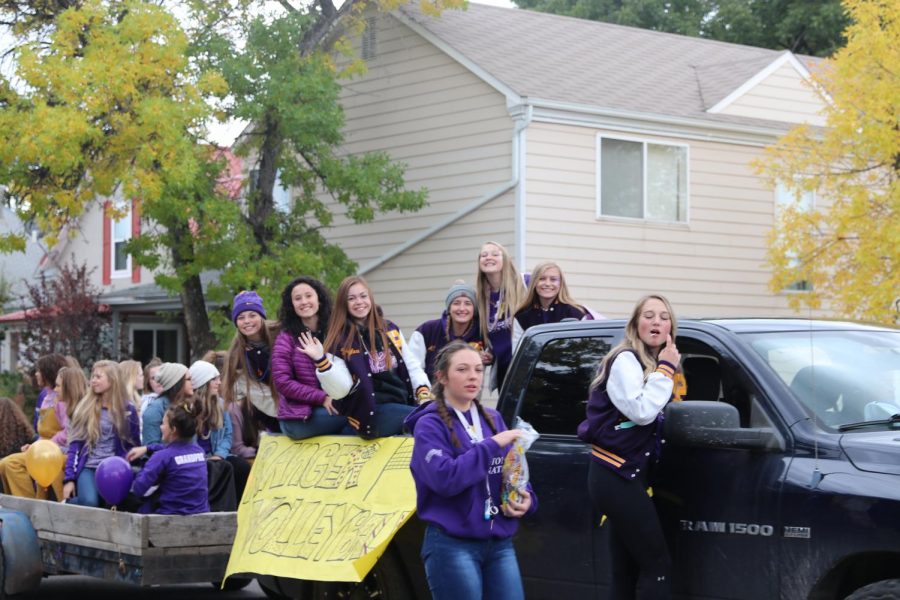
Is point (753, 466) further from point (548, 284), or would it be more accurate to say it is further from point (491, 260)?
point (491, 260)

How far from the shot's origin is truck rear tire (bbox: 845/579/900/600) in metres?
5.20

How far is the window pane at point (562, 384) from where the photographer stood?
22.1 feet

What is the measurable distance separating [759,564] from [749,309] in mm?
17091

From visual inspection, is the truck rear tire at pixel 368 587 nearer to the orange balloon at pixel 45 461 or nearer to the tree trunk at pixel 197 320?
the orange balloon at pixel 45 461

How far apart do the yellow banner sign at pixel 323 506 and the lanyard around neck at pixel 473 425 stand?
3.75 feet

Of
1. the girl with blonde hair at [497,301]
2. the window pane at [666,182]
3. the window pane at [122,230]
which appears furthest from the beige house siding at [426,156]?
the girl with blonde hair at [497,301]

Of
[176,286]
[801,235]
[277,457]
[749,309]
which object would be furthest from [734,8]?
[277,457]

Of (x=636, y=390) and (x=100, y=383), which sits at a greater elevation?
(x=636, y=390)

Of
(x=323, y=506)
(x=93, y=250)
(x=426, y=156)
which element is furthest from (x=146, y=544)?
(x=93, y=250)

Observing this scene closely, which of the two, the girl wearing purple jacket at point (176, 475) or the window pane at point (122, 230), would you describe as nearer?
the girl wearing purple jacket at point (176, 475)

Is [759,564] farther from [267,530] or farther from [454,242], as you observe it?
[454,242]

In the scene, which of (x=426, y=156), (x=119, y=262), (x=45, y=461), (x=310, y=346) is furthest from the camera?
(x=119, y=262)

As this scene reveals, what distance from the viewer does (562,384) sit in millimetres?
6852

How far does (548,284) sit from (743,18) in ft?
104
